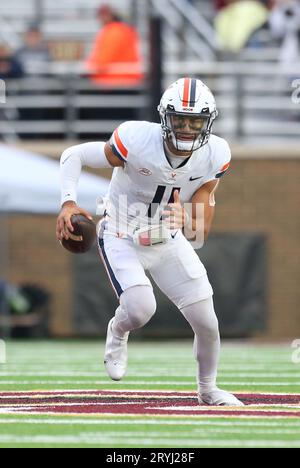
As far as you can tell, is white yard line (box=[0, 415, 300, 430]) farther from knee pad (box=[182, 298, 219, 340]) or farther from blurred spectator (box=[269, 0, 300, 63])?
blurred spectator (box=[269, 0, 300, 63])

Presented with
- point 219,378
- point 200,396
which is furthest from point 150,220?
point 219,378

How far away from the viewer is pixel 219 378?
8422mm

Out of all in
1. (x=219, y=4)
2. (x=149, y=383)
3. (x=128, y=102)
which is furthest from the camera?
(x=219, y=4)

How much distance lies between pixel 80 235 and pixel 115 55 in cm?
909

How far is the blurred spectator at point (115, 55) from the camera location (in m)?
15.3

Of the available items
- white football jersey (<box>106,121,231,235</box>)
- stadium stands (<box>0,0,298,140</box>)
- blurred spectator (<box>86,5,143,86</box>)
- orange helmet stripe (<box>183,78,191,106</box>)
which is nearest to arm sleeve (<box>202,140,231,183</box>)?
white football jersey (<box>106,121,231,235</box>)

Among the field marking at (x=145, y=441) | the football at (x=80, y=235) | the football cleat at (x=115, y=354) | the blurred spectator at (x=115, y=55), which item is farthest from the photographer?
the blurred spectator at (x=115, y=55)

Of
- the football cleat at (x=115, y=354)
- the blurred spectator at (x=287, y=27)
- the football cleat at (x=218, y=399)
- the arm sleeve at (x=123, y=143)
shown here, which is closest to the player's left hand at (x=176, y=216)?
the arm sleeve at (x=123, y=143)

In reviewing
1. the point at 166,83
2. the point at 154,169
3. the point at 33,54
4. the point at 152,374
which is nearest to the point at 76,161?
the point at 154,169

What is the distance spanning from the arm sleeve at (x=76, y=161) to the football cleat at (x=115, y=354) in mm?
861

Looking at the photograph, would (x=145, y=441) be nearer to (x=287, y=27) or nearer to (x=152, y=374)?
(x=152, y=374)

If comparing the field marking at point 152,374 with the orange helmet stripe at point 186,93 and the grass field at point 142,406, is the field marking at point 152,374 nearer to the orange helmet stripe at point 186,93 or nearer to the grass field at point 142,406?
the grass field at point 142,406

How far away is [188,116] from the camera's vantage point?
6496 millimetres

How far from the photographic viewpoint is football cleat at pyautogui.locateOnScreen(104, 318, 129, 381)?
728cm
